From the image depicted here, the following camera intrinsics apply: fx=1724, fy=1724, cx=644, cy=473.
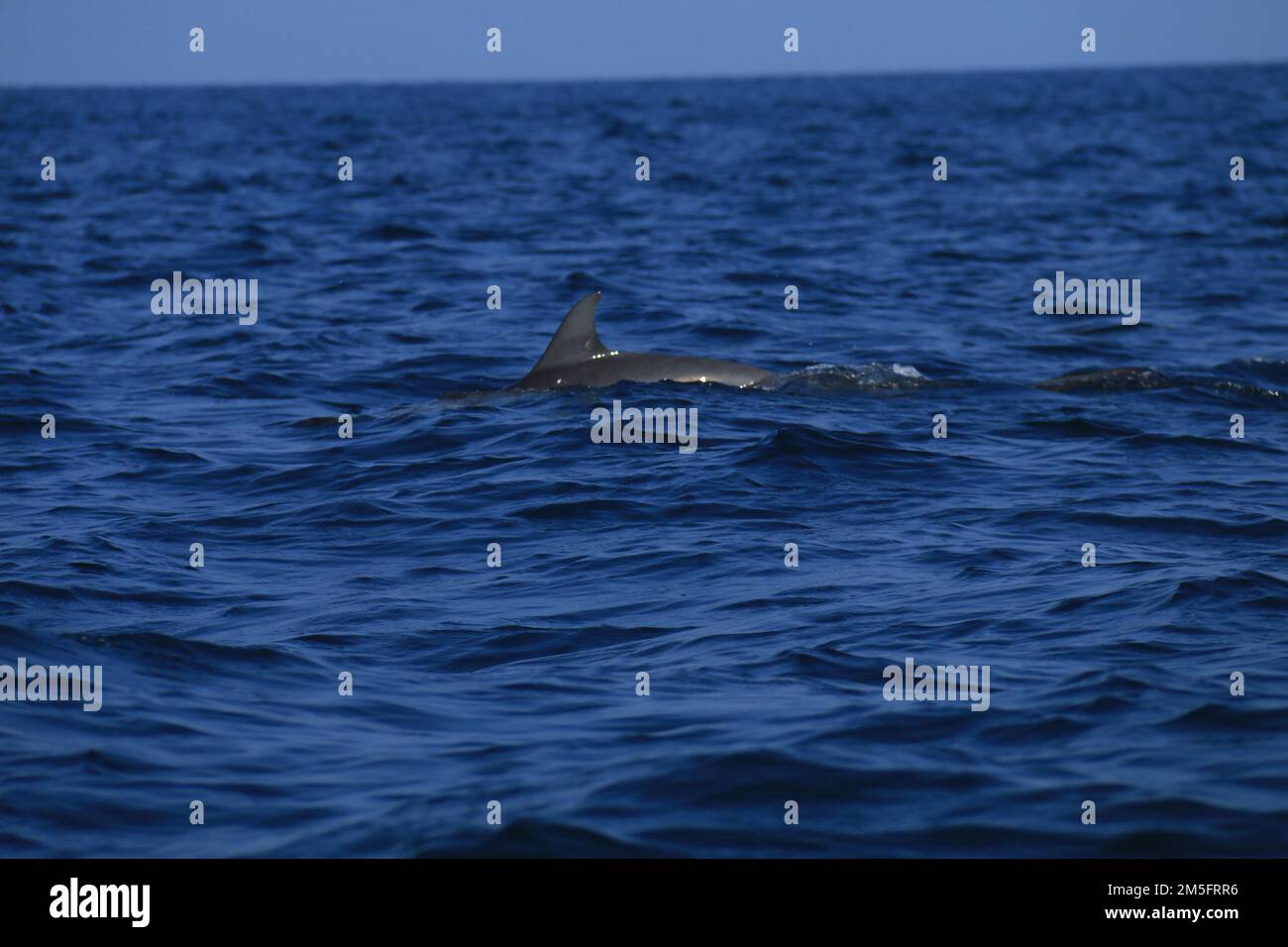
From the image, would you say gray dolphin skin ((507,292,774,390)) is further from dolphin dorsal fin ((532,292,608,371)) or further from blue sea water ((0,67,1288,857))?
blue sea water ((0,67,1288,857))

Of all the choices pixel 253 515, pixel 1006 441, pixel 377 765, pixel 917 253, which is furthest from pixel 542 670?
pixel 917 253

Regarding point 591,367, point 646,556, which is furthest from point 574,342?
point 646,556

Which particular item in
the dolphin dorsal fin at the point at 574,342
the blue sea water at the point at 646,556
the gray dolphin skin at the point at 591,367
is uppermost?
the dolphin dorsal fin at the point at 574,342

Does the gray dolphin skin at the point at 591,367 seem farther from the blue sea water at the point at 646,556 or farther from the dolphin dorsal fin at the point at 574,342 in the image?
the blue sea water at the point at 646,556

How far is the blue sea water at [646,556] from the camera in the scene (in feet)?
23.8

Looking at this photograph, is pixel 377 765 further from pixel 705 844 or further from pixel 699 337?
pixel 699 337

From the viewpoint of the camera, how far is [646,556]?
11531 millimetres

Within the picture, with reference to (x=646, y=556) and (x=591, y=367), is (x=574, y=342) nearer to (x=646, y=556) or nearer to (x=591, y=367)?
(x=591, y=367)

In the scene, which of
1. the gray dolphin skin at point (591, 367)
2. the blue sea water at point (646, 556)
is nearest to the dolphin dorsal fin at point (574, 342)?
the gray dolphin skin at point (591, 367)

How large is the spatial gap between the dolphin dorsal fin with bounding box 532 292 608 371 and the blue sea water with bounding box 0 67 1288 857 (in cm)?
37

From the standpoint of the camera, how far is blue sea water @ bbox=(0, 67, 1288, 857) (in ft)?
23.8

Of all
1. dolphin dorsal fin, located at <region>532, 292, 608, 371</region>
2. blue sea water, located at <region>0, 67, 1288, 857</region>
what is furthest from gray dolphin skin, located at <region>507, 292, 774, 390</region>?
blue sea water, located at <region>0, 67, 1288, 857</region>

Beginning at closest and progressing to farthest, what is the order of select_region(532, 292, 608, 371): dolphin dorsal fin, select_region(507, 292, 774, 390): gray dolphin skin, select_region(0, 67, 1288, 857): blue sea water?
select_region(0, 67, 1288, 857): blue sea water, select_region(532, 292, 608, 371): dolphin dorsal fin, select_region(507, 292, 774, 390): gray dolphin skin

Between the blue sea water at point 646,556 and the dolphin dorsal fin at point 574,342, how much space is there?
0.37 meters
